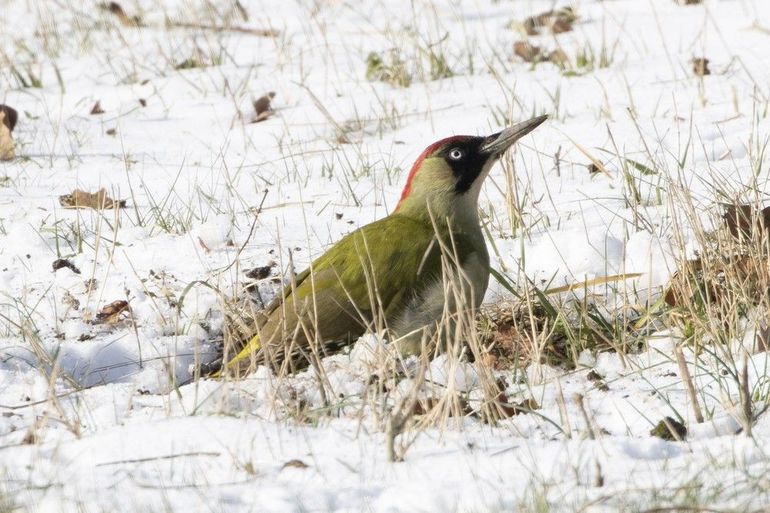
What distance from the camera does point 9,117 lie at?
6.53 m

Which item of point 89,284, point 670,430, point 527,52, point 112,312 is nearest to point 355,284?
point 112,312

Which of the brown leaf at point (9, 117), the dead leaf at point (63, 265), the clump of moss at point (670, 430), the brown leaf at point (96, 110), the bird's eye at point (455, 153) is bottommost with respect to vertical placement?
the clump of moss at point (670, 430)

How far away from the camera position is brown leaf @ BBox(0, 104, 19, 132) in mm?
6498

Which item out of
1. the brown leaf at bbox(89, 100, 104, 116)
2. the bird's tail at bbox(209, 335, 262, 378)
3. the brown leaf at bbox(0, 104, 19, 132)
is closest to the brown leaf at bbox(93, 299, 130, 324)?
the bird's tail at bbox(209, 335, 262, 378)

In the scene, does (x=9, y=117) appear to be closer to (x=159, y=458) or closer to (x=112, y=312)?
(x=112, y=312)

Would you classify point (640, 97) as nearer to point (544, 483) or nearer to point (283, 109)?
point (283, 109)

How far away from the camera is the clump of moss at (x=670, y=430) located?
10.2 ft

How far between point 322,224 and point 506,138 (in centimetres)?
107

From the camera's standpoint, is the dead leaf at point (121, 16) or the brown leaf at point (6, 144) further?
the dead leaf at point (121, 16)

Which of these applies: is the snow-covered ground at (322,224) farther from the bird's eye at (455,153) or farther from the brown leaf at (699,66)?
the bird's eye at (455,153)

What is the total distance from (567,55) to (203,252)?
10.8 feet

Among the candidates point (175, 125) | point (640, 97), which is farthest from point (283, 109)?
point (640, 97)

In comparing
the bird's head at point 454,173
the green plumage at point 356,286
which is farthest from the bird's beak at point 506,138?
the green plumage at point 356,286

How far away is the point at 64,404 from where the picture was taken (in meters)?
3.78
